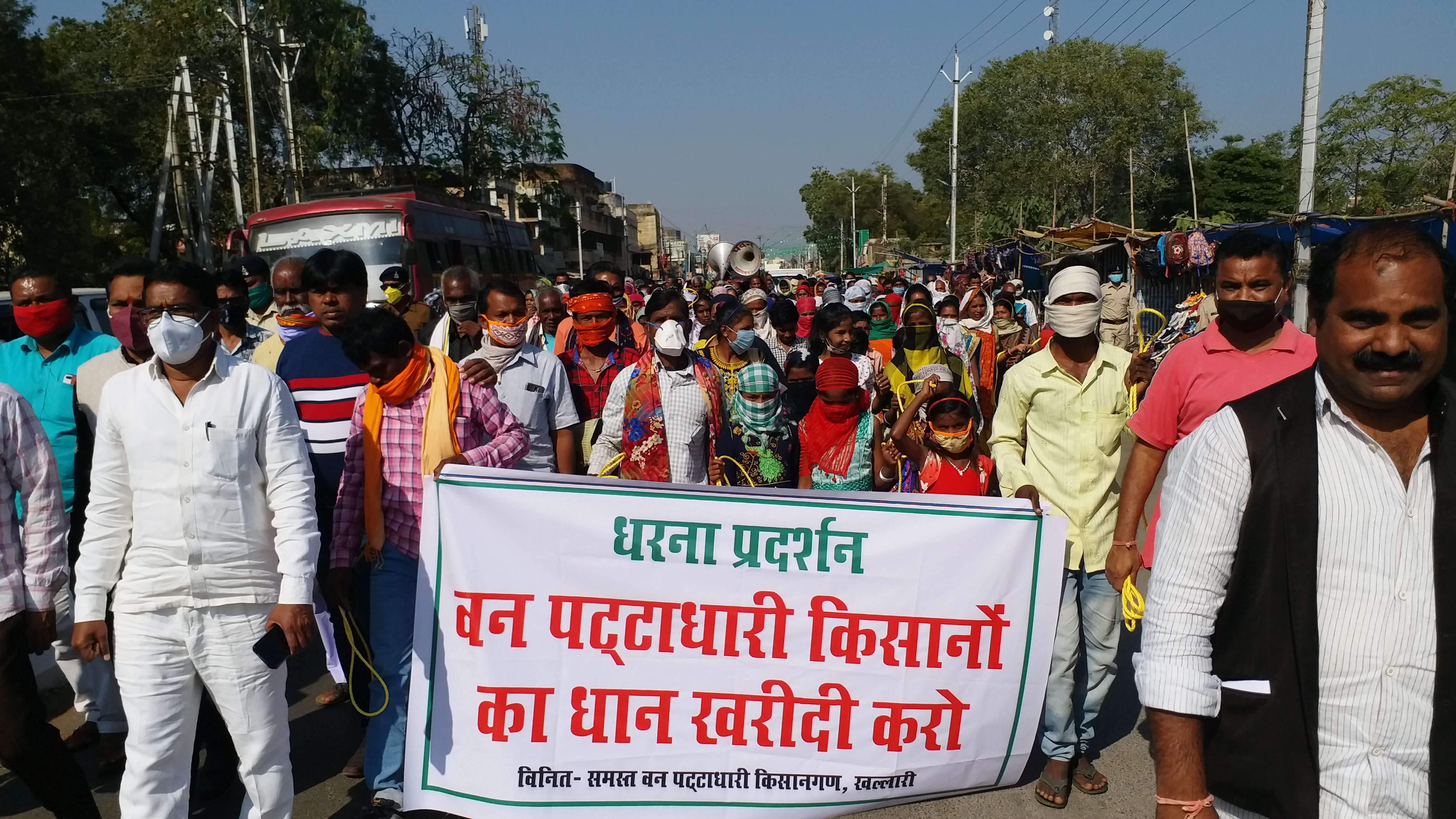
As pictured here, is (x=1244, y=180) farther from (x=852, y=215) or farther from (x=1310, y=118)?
(x=1310, y=118)

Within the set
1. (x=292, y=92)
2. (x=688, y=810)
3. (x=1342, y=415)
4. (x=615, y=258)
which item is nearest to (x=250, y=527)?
(x=688, y=810)

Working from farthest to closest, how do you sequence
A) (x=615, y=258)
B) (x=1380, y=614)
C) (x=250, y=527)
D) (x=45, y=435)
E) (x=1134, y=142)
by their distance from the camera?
(x=615, y=258)
(x=1134, y=142)
(x=45, y=435)
(x=250, y=527)
(x=1380, y=614)

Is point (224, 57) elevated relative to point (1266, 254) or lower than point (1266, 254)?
elevated

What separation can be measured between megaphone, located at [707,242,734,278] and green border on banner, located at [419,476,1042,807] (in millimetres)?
17040

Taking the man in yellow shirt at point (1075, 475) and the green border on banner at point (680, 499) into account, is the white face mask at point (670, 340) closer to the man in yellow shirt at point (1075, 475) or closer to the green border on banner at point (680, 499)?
the green border on banner at point (680, 499)

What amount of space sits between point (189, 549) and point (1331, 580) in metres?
2.84

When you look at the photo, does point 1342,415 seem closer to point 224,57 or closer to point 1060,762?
point 1060,762

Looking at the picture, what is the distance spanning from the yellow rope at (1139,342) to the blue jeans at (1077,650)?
647 mm

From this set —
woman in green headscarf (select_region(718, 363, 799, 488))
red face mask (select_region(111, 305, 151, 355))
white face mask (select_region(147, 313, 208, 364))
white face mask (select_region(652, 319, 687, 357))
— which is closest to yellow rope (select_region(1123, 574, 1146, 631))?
woman in green headscarf (select_region(718, 363, 799, 488))

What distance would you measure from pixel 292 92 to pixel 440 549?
123ft

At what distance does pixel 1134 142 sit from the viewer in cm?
5266

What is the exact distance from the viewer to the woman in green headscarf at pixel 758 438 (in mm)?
4980

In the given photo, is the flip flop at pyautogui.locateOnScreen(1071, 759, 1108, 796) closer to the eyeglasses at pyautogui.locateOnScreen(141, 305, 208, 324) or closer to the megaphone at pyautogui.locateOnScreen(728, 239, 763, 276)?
the eyeglasses at pyautogui.locateOnScreen(141, 305, 208, 324)

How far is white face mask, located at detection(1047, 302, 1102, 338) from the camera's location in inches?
151
